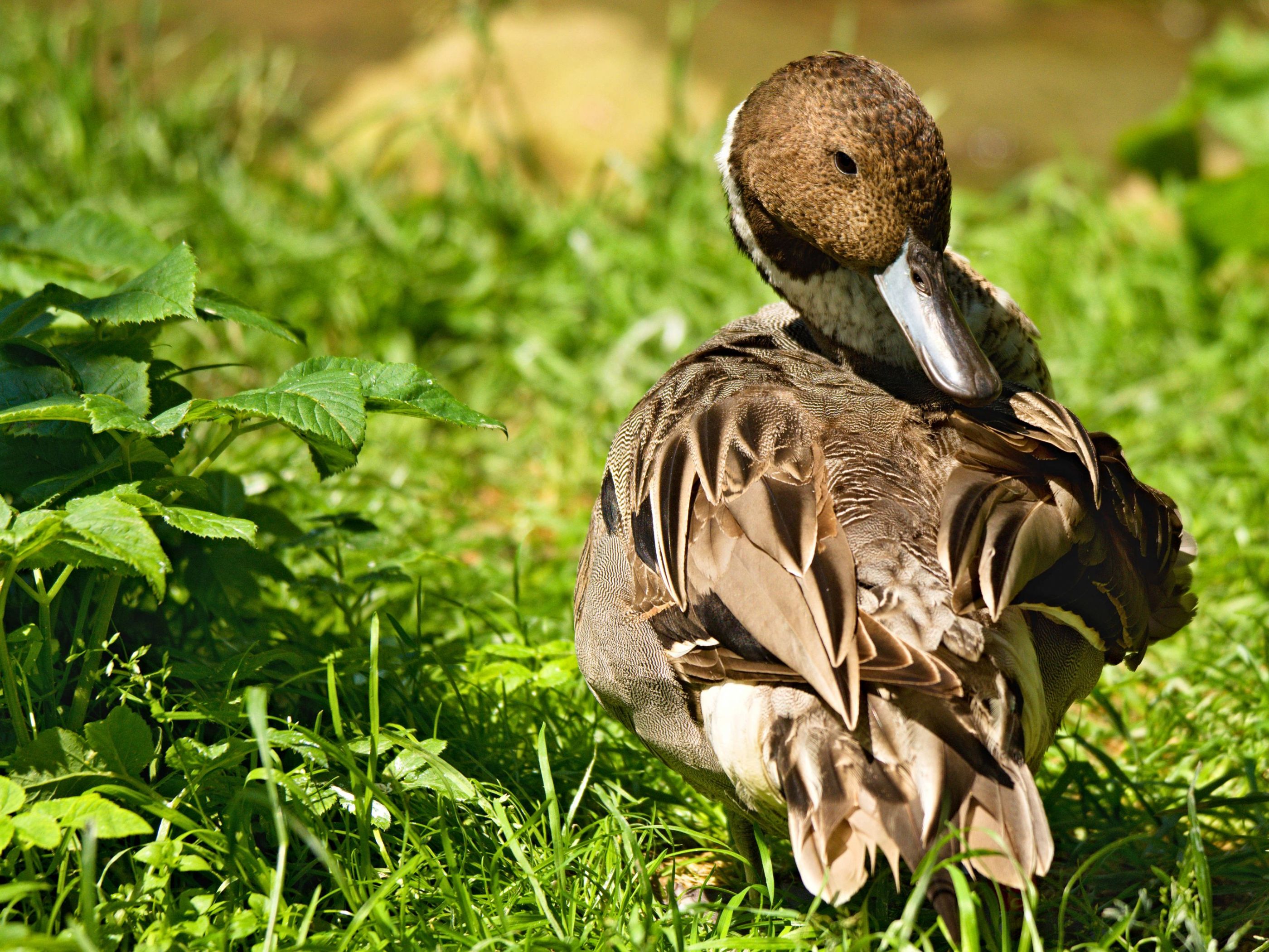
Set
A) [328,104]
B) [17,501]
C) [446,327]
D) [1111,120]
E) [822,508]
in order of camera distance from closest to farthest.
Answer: [822,508], [17,501], [446,327], [328,104], [1111,120]

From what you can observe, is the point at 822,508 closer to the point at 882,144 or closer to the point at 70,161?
the point at 882,144

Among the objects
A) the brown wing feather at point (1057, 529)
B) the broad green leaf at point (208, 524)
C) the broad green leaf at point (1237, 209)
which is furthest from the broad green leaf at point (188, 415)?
the broad green leaf at point (1237, 209)

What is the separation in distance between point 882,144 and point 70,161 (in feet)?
13.0

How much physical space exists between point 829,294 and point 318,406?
1.13m

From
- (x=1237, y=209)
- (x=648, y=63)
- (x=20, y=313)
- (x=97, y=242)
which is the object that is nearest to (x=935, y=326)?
(x=20, y=313)

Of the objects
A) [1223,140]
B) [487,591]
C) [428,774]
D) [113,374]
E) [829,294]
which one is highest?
[1223,140]

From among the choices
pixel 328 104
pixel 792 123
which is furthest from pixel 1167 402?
pixel 328 104

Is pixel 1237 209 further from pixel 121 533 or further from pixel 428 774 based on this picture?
pixel 121 533

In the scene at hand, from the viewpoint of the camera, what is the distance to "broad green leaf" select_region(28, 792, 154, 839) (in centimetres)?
194

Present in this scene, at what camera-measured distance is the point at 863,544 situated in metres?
2.09

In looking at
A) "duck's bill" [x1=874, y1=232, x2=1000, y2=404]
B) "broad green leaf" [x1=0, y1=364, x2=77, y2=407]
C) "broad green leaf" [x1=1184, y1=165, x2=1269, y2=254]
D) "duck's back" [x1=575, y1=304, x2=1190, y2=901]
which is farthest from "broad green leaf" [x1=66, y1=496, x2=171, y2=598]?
"broad green leaf" [x1=1184, y1=165, x2=1269, y2=254]

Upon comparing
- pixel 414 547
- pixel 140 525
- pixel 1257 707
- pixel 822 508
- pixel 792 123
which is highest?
pixel 792 123

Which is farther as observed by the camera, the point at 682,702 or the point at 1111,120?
the point at 1111,120

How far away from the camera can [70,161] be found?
5203 millimetres
